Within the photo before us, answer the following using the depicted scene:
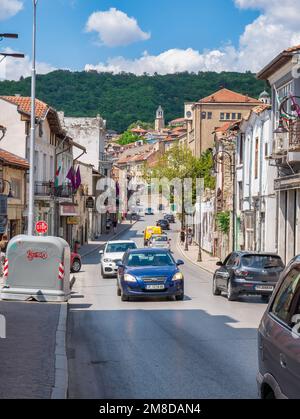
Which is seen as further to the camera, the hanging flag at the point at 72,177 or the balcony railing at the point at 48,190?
the hanging flag at the point at 72,177

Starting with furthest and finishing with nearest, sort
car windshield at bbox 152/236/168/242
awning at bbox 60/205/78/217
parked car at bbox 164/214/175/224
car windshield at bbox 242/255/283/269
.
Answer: parked car at bbox 164/214/175/224, car windshield at bbox 152/236/168/242, awning at bbox 60/205/78/217, car windshield at bbox 242/255/283/269

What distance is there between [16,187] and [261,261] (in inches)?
886

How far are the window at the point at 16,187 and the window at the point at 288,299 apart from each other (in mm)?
36036

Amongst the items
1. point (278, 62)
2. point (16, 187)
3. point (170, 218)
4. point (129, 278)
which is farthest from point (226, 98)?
point (129, 278)

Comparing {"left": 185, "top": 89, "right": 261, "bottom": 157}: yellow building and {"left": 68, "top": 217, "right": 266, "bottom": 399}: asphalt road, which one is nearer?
{"left": 68, "top": 217, "right": 266, "bottom": 399}: asphalt road

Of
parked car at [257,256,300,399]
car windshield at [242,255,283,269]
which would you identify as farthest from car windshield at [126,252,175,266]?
parked car at [257,256,300,399]

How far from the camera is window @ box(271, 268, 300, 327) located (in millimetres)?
6399

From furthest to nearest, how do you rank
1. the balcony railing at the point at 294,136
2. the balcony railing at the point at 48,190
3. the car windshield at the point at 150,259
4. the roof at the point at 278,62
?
1. the balcony railing at the point at 48,190
2. the roof at the point at 278,62
3. the balcony railing at the point at 294,136
4. the car windshield at the point at 150,259

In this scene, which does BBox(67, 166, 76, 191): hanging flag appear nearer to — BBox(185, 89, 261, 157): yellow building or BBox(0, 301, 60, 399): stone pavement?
BBox(0, 301, 60, 399): stone pavement

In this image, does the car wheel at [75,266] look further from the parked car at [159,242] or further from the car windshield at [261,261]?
the parked car at [159,242]

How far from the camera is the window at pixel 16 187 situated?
42.2m

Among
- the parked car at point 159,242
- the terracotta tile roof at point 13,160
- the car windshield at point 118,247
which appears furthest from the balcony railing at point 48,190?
the car windshield at point 118,247

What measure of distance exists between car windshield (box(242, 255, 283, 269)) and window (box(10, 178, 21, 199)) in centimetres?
2121

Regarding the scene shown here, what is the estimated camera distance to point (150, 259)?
78.0ft
